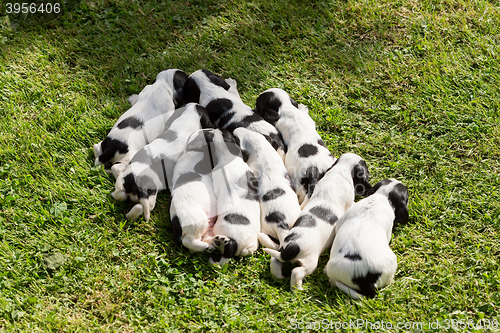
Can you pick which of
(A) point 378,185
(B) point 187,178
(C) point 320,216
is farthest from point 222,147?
(A) point 378,185

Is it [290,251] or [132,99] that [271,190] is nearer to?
[290,251]

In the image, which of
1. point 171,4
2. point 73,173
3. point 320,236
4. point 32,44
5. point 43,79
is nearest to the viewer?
point 320,236

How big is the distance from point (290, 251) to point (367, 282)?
58 centimetres

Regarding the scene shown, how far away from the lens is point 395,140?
4.95 meters

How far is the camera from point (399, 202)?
13.1ft

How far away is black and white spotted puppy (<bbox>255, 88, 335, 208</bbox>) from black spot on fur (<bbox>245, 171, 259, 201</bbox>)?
37 cm

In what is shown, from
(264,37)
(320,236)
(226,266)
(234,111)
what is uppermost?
(264,37)

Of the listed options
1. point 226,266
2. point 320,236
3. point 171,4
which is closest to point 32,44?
point 171,4

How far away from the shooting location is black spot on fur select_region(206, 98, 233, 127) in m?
4.82

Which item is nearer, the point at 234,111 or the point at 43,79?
the point at 234,111

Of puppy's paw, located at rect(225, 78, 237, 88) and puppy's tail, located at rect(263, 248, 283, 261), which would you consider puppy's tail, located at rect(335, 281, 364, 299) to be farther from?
puppy's paw, located at rect(225, 78, 237, 88)

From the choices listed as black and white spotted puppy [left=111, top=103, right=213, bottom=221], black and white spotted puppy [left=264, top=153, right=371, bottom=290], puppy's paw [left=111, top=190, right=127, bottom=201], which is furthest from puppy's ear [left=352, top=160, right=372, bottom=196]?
puppy's paw [left=111, top=190, right=127, bottom=201]

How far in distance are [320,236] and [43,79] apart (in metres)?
3.76

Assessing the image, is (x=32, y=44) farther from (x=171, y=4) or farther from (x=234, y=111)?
(x=234, y=111)
